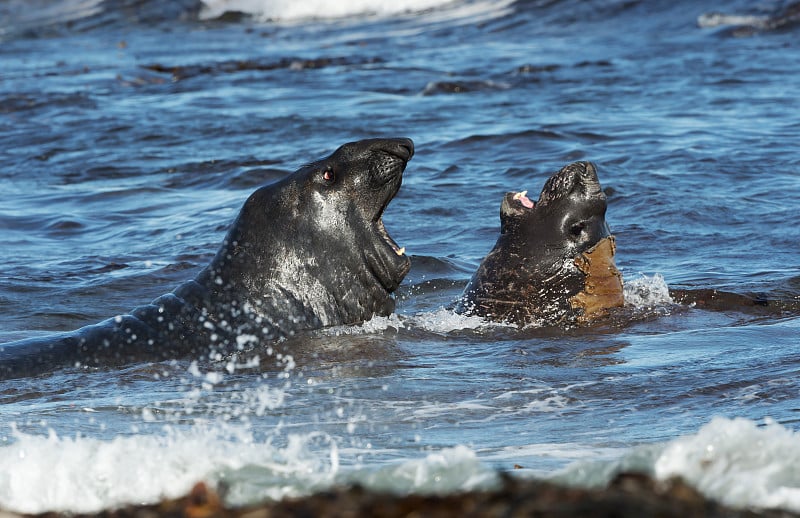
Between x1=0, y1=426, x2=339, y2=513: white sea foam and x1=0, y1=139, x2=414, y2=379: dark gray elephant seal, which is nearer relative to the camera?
x1=0, y1=426, x2=339, y2=513: white sea foam

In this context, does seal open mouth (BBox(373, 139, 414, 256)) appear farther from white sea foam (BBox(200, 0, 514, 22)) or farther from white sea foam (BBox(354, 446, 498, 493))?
white sea foam (BBox(200, 0, 514, 22))

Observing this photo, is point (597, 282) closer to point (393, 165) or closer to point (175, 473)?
point (393, 165)

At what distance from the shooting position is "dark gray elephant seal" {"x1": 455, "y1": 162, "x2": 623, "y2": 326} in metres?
6.81

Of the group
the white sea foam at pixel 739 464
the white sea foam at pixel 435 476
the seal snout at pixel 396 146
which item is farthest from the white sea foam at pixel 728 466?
the seal snout at pixel 396 146

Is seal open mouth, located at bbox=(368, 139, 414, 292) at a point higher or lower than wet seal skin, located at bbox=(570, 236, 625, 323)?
higher

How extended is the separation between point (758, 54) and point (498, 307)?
1135 centimetres

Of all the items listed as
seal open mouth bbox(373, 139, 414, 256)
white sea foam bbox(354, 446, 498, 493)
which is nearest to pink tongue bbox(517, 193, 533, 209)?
seal open mouth bbox(373, 139, 414, 256)

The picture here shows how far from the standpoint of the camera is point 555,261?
683 cm

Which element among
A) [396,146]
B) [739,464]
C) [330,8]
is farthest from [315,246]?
[330,8]

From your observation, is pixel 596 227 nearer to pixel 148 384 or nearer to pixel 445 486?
pixel 148 384

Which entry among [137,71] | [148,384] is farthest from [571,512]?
[137,71]

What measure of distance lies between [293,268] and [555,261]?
1466 mm

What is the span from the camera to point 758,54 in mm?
17000

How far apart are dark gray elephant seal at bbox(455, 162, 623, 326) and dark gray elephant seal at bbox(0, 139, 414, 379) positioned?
86cm
